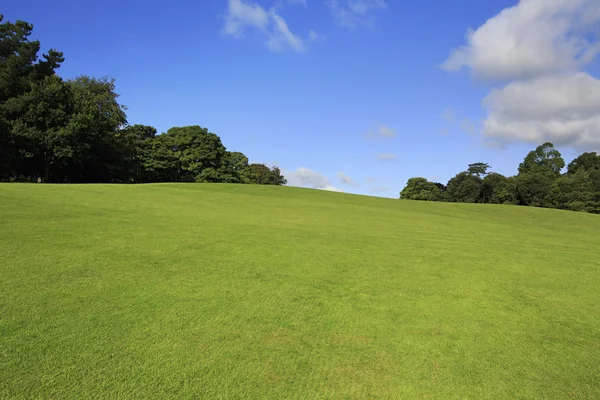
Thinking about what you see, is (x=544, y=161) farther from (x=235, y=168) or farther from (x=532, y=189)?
(x=235, y=168)

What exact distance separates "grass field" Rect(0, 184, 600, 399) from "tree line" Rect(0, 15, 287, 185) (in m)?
35.3

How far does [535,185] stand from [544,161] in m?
31.8

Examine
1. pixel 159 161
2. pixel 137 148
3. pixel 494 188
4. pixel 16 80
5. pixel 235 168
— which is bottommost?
pixel 159 161

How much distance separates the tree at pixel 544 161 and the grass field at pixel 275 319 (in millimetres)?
97329

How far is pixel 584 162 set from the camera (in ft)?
303

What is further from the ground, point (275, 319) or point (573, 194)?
point (573, 194)

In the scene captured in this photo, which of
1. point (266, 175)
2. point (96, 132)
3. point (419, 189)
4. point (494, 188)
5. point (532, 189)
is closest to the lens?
point (96, 132)

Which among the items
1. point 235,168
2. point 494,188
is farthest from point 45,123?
point 494,188

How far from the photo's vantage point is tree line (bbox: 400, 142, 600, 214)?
2464 inches

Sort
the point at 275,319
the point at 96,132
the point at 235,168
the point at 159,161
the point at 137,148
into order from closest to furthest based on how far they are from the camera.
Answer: the point at 275,319 → the point at 96,132 → the point at 137,148 → the point at 159,161 → the point at 235,168

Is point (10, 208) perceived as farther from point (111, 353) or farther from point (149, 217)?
point (111, 353)

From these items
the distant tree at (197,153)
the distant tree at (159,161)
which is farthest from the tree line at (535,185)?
the distant tree at (159,161)

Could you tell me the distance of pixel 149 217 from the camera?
13852mm

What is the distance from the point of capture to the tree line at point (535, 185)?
62.6 meters
